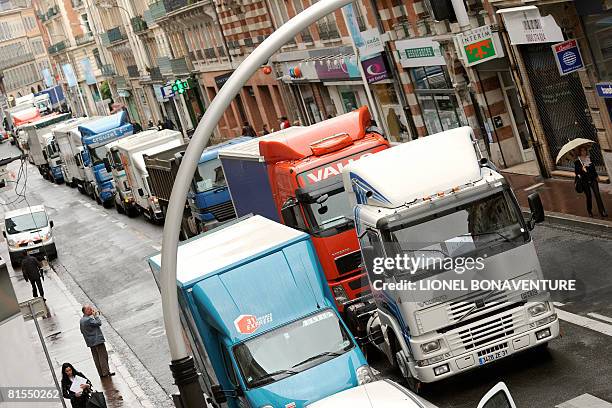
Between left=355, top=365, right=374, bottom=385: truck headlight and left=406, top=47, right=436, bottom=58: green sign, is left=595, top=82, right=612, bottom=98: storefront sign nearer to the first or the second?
left=406, top=47, right=436, bottom=58: green sign

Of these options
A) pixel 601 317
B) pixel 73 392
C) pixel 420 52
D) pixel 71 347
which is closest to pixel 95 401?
pixel 73 392

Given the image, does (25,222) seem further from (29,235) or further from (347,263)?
(347,263)

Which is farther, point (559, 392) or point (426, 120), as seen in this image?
point (426, 120)

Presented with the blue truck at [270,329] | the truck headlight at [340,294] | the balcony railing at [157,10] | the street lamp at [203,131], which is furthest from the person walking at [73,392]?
the balcony railing at [157,10]

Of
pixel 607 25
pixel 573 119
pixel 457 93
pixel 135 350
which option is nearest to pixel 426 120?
pixel 457 93

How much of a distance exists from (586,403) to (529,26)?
15.2 metres

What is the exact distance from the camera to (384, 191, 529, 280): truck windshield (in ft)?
53.2

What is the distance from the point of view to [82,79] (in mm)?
123188

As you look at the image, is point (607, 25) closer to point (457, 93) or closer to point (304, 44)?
point (457, 93)

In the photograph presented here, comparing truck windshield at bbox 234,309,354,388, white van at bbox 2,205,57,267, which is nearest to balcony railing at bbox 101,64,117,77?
white van at bbox 2,205,57,267

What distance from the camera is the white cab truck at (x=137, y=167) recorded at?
146 feet

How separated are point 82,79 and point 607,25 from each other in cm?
10170

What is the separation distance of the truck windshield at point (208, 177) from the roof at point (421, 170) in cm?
1818

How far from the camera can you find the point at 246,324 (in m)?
16.5
